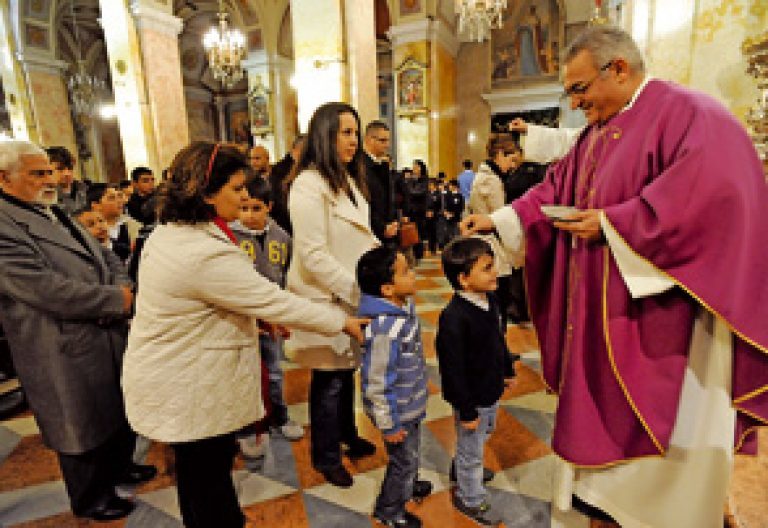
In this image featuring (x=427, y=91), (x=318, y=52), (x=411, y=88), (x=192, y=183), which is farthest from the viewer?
(x=411, y=88)

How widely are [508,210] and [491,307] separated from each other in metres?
0.49

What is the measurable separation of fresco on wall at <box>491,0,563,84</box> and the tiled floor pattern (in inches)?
584

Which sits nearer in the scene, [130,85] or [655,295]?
[655,295]

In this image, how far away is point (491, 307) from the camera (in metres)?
2.01

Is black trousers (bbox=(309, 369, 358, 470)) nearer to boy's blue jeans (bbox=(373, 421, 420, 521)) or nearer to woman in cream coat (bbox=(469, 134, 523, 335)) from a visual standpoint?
boy's blue jeans (bbox=(373, 421, 420, 521))

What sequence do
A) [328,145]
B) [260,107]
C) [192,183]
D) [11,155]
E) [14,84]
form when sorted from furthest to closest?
[260,107] → [14,84] → [328,145] → [11,155] → [192,183]

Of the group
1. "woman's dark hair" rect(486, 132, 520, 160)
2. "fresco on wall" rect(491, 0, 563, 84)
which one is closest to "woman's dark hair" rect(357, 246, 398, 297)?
"woman's dark hair" rect(486, 132, 520, 160)

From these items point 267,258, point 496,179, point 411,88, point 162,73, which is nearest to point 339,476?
point 267,258

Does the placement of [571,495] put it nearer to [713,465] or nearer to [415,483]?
[713,465]

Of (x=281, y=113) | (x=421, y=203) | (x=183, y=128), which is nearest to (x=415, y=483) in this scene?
(x=421, y=203)

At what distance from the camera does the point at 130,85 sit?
7.71 m

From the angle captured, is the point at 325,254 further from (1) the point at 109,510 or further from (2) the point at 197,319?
(1) the point at 109,510

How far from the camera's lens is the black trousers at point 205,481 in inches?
62.3

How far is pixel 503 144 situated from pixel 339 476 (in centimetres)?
289
